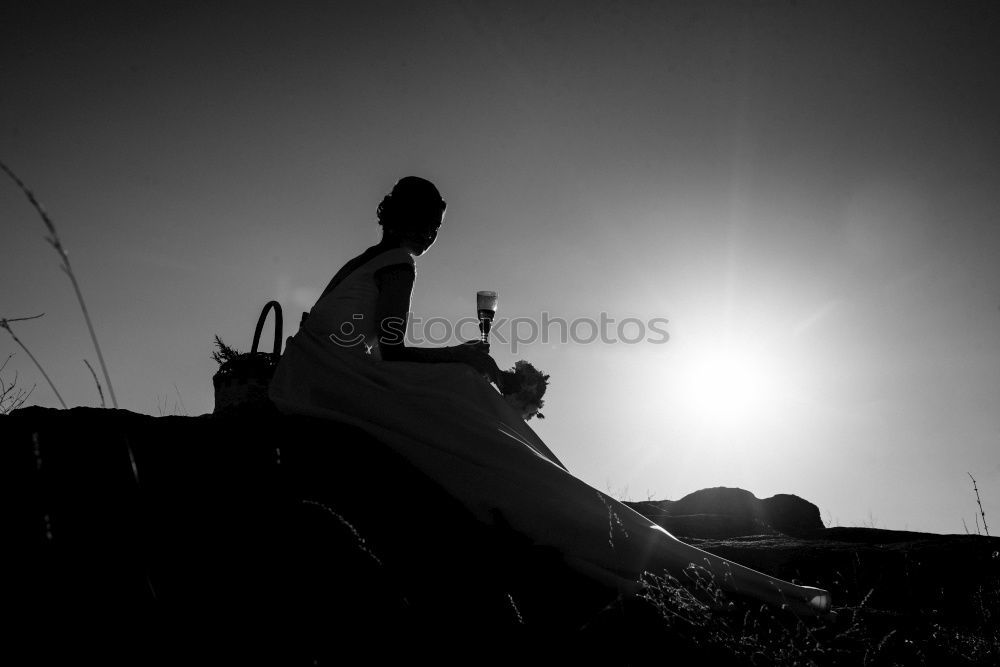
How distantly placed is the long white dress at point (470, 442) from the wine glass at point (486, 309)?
786mm

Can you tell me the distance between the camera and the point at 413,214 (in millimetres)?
2891

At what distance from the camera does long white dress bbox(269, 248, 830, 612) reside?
7.24 ft

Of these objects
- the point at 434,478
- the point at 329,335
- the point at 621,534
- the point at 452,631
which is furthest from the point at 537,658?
the point at 329,335

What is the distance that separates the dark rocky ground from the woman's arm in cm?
46

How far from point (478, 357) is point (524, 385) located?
1.91 ft

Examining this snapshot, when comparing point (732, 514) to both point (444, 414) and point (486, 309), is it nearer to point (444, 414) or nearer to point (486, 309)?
point (486, 309)

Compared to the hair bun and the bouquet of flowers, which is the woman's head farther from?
the bouquet of flowers

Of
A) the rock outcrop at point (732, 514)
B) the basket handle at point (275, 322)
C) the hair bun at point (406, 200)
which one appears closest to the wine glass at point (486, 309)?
the hair bun at point (406, 200)

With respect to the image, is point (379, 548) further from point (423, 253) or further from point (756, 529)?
point (756, 529)

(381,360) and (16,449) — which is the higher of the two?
(381,360)

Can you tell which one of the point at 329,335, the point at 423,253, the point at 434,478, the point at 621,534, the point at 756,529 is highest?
the point at 423,253

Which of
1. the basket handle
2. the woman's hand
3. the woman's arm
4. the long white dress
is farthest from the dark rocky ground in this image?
the basket handle

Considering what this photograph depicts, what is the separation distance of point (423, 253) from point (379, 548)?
1.54m

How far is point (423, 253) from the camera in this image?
3029 mm
